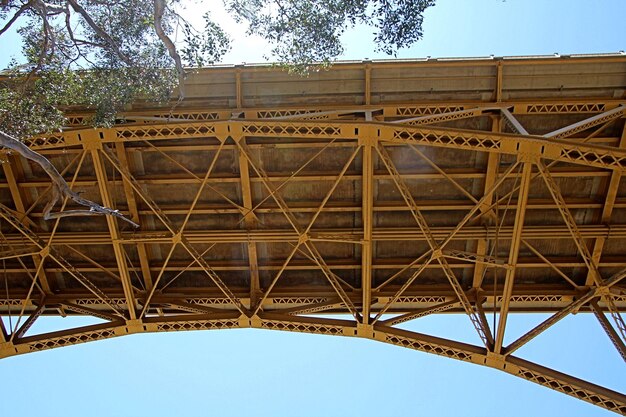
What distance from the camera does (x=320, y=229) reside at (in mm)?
18625

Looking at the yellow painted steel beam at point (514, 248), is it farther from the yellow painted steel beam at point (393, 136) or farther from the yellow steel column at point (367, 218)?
the yellow steel column at point (367, 218)

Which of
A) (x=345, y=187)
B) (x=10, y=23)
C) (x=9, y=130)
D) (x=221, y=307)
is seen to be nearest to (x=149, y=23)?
A: (x=10, y=23)

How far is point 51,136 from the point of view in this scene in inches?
579

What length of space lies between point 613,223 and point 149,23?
1392cm

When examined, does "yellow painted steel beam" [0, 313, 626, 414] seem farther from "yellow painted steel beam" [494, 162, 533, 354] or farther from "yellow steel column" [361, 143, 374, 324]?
"yellow steel column" [361, 143, 374, 324]

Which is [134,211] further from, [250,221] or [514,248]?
[514,248]

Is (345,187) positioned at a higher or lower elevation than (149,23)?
higher

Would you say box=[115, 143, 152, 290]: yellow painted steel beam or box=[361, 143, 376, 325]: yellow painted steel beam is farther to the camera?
box=[115, 143, 152, 290]: yellow painted steel beam

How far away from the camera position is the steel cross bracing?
15.7 m

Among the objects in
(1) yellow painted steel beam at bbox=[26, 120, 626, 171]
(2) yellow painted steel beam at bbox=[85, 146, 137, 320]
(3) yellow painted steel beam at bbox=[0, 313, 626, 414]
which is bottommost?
(3) yellow painted steel beam at bbox=[0, 313, 626, 414]

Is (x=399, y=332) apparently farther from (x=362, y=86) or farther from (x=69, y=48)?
(x=69, y=48)

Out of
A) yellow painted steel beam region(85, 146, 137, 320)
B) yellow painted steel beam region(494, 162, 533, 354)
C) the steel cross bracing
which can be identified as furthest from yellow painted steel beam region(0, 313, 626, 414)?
yellow painted steel beam region(85, 146, 137, 320)

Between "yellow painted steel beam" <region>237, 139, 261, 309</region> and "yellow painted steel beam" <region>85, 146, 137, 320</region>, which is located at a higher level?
"yellow painted steel beam" <region>237, 139, 261, 309</region>

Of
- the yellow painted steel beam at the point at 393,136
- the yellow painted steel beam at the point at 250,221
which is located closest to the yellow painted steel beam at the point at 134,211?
the yellow painted steel beam at the point at 393,136
